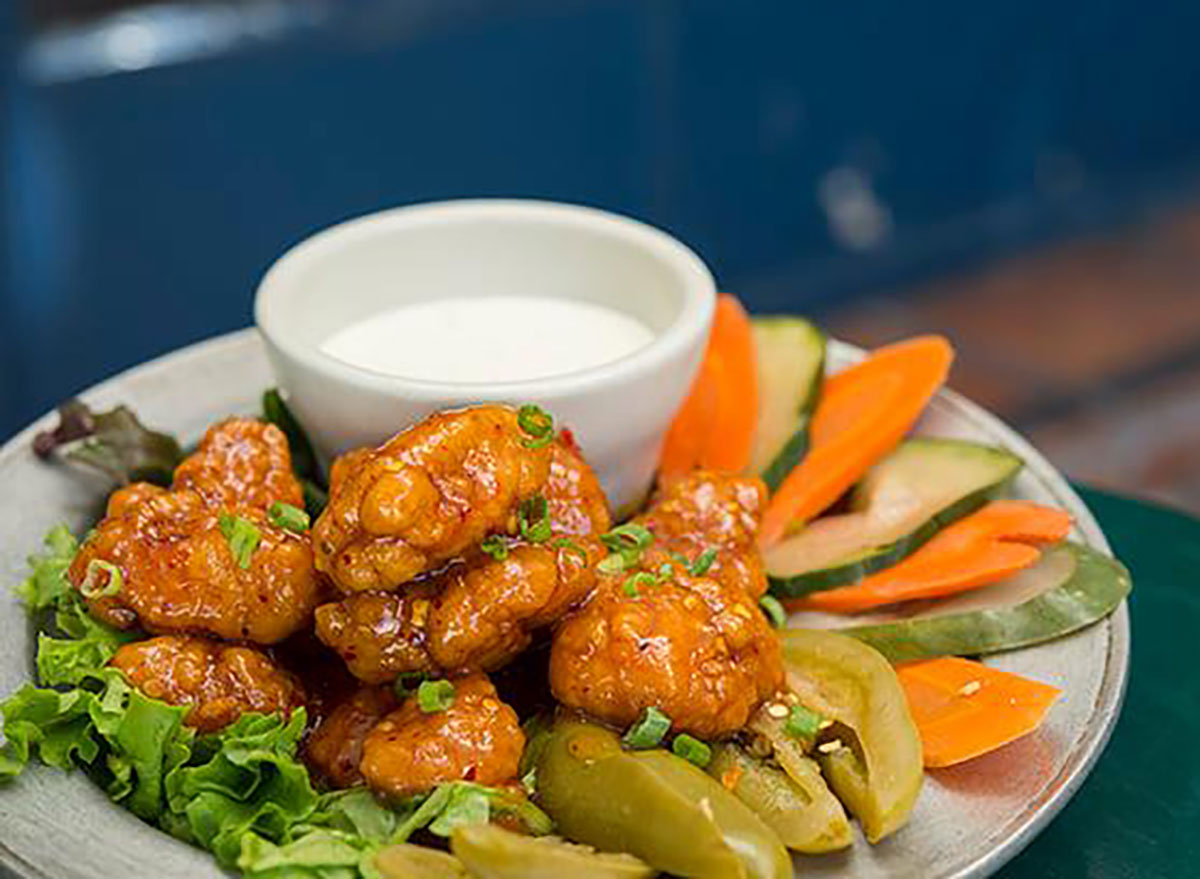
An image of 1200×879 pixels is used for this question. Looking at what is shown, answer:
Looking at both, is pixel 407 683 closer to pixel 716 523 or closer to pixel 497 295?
pixel 716 523

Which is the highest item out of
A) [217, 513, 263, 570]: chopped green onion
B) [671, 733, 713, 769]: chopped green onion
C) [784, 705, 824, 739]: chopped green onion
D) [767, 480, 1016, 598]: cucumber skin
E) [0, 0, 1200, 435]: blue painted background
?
[217, 513, 263, 570]: chopped green onion

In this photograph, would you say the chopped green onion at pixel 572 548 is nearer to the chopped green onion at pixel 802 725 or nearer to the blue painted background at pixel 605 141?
the chopped green onion at pixel 802 725

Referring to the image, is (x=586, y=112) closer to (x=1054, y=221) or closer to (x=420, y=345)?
(x=1054, y=221)

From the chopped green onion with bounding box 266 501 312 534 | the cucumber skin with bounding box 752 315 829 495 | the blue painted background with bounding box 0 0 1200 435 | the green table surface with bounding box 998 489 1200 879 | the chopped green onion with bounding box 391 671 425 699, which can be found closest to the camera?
the chopped green onion with bounding box 391 671 425 699

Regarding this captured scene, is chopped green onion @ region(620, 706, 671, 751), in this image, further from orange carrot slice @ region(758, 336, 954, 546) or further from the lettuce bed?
orange carrot slice @ region(758, 336, 954, 546)

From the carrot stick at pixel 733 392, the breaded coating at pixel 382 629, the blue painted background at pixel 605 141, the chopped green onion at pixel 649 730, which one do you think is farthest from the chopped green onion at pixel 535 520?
the blue painted background at pixel 605 141

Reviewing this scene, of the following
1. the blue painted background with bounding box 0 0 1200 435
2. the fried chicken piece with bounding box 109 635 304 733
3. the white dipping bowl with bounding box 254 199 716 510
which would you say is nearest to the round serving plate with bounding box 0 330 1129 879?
the fried chicken piece with bounding box 109 635 304 733
